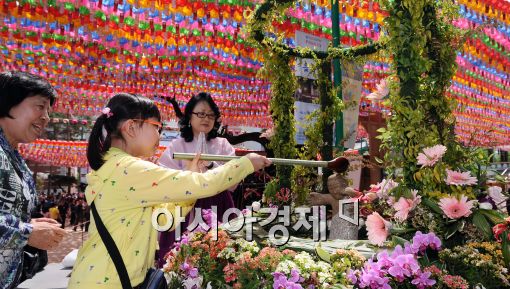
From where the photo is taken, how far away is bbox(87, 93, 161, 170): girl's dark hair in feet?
6.21

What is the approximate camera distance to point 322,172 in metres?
3.55

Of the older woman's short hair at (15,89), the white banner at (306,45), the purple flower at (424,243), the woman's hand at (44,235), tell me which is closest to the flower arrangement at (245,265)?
the purple flower at (424,243)

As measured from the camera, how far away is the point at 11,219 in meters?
1.71

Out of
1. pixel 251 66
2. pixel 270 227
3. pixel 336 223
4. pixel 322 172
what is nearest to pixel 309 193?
pixel 322 172

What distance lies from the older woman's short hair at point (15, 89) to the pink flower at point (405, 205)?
1.61m

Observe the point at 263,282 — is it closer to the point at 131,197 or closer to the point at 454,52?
the point at 131,197

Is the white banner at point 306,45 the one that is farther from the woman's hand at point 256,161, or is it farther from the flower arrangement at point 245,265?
the woman's hand at point 256,161

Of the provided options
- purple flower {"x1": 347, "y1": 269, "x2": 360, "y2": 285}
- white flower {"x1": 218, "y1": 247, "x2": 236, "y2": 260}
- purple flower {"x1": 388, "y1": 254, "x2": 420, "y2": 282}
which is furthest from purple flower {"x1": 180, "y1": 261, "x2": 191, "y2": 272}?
purple flower {"x1": 388, "y1": 254, "x2": 420, "y2": 282}

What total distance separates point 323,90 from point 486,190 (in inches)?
71.9

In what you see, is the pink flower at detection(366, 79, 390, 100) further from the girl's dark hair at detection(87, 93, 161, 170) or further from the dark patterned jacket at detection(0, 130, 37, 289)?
the dark patterned jacket at detection(0, 130, 37, 289)

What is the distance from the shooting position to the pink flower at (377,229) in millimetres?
1971

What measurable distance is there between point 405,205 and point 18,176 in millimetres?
1600

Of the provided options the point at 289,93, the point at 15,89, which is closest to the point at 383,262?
the point at 15,89

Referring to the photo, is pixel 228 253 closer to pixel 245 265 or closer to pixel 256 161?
pixel 245 265
